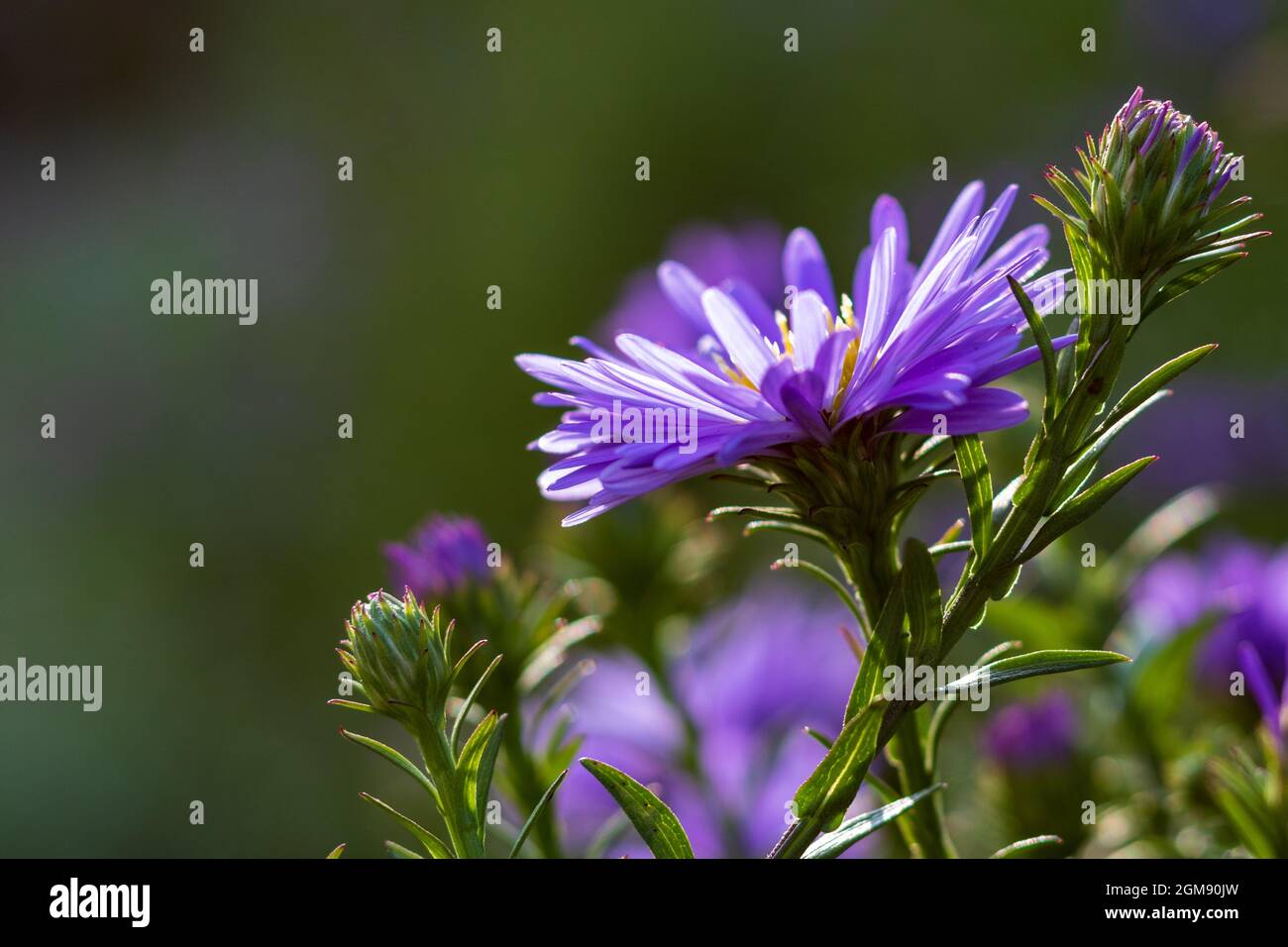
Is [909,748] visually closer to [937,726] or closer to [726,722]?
[937,726]

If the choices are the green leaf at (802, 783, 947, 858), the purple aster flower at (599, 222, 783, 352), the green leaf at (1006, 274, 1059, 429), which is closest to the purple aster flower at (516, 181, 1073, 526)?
the green leaf at (1006, 274, 1059, 429)

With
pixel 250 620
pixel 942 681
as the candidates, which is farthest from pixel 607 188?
pixel 942 681

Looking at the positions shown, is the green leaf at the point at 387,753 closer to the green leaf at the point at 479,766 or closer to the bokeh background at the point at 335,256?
the green leaf at the point at 479,766

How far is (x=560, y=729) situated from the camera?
1.84 ft

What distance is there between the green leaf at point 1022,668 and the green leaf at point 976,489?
0.11ft

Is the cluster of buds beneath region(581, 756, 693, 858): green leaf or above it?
above

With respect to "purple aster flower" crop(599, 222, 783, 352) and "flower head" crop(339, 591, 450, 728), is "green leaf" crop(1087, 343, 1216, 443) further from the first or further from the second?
"purple aster flower" crop(599, 222, 783, 352)

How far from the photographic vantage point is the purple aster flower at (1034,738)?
65 cm

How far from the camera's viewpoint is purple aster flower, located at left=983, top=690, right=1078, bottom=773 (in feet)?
2.13

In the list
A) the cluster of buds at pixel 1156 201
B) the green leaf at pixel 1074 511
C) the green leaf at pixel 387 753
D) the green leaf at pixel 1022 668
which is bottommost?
the green leaf at pixel 387 753

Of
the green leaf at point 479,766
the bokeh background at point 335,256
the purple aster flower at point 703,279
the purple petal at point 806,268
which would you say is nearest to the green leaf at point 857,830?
the green leaf at point 479,766

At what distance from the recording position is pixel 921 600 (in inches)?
14.4

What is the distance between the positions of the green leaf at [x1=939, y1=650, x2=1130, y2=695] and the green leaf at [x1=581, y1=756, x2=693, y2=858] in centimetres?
9

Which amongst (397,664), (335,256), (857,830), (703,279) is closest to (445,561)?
(397,664)
